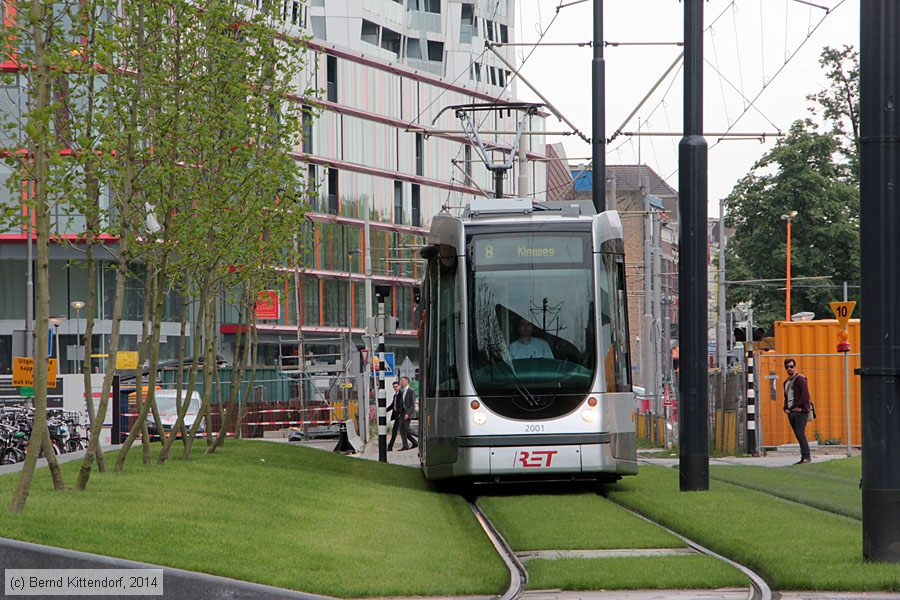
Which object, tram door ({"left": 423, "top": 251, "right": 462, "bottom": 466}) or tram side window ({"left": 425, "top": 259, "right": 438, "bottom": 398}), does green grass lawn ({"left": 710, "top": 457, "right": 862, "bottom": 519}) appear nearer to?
tram door ({"left": 423, "top": 251, "right": 462, "bottom": 466})

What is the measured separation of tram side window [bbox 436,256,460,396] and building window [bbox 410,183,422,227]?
67794 millimetres

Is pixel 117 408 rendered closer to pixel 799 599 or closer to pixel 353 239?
pixel 799 599

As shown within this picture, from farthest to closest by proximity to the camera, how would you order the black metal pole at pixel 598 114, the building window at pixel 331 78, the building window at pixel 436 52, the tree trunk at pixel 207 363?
the building window at pixel 436 52 → the building window at pixel 331 78 → the black metal pole at pixel 598 114 → the tree trunk at pixel 207 363

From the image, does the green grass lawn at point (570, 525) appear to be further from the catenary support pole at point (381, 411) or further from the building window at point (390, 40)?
the building window at point (390, 40)

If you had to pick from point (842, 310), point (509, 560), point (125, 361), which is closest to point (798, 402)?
point (842, 310)

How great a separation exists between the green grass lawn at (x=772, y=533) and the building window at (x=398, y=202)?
219 ft

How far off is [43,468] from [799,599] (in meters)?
11.6

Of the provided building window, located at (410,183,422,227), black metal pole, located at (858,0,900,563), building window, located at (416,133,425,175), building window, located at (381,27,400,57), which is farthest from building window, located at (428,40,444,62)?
black metal pole, located at (858,0,900,563)

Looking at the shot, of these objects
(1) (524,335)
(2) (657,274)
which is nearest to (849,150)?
(2) (657,274)

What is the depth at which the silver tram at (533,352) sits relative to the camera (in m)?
17.5

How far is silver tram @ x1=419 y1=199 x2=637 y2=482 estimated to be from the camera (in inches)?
690

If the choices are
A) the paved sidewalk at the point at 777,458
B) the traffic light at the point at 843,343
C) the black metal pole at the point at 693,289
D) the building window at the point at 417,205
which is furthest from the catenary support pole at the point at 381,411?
the building window at the point at 417,205

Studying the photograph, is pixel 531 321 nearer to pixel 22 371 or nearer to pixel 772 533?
pixel 772 533

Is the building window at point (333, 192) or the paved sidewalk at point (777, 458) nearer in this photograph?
the paved sidewalk at point (777, 458)
